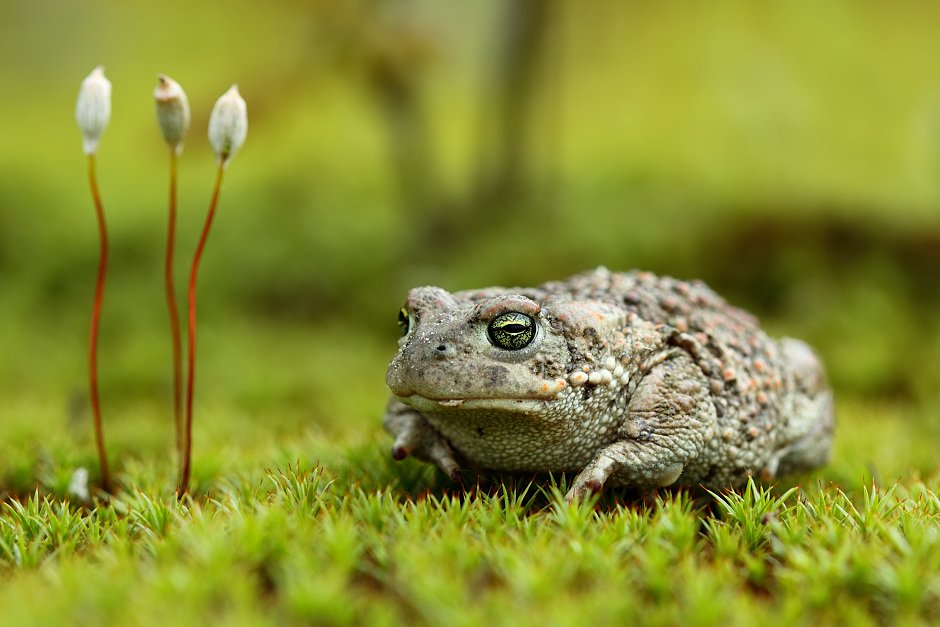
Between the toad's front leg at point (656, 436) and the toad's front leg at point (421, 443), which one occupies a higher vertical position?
the toad's front leg at point (656, 436)

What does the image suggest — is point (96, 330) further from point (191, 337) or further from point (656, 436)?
point (656, 436)

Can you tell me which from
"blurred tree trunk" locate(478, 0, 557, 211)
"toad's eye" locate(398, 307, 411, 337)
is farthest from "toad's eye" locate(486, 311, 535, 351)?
"blurred tree trunk" locate(478, 0, 557, 211)

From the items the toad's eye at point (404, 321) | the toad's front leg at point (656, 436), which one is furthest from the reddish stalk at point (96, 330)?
the toad's front leg at point (656, 436)

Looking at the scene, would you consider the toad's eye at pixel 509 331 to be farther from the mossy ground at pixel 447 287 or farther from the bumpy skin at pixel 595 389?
the mossy ground at pixel 447 287

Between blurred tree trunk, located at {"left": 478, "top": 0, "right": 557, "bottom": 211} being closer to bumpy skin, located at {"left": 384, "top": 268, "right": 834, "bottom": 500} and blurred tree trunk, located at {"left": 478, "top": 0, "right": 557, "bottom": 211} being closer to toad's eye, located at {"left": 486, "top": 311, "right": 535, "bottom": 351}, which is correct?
bumpy skin, located at {"left": 384, "top": 268, "right": 834, "bottom": 500}

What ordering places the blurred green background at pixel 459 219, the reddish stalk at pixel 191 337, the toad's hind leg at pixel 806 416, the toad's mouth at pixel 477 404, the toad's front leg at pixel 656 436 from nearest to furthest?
the toad's mouth at pixel 477 404 → the toad's front leg at pixel 656 436 → the reddish stalk at pixel 191 337 → the toad's hind leg at pixel 806 416 → the blurred green background at pixel 459 219

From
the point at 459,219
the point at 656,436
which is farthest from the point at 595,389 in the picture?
the point at 459,219

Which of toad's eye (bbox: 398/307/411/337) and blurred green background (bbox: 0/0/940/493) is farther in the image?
blurred green background (bbox: 0/0/940/493)
